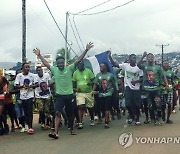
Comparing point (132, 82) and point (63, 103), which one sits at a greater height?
point (132, 82)

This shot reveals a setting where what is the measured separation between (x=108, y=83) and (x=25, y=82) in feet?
7.36

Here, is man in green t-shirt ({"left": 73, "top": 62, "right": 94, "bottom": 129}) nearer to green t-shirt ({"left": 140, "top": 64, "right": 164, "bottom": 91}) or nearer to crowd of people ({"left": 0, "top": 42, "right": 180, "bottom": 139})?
crowd of people ({"left": 0, "top": 42, "right": 180, "bottom": 139})

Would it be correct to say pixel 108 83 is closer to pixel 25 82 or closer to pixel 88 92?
pixel 88 92

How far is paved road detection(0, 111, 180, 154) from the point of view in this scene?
7961 mm

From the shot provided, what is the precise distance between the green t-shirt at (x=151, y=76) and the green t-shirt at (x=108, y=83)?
0.87 metres

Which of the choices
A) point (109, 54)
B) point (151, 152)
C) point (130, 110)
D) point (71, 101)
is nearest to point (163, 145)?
point (151, 152)

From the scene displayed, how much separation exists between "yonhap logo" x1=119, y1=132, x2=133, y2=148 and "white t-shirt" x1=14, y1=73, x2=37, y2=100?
8.67ft

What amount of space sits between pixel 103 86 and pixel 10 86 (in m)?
2.49

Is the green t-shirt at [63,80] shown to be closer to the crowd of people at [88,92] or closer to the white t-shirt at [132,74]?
the crowd of people at [88,92]

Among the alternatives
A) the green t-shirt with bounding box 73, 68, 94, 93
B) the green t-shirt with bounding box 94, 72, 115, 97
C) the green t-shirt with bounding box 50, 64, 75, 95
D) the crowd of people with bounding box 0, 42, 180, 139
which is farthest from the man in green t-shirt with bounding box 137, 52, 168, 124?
the green t-shirt with bounding box 50, 64, 75, 95

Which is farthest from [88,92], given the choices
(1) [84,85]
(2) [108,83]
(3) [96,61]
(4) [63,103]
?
(4) [63,103]

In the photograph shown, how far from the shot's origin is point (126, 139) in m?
9.23

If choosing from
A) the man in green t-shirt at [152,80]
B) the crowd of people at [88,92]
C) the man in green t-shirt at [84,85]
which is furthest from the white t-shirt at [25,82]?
the man in green t-shirt at [152,80]

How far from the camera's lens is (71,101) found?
9.97 m
